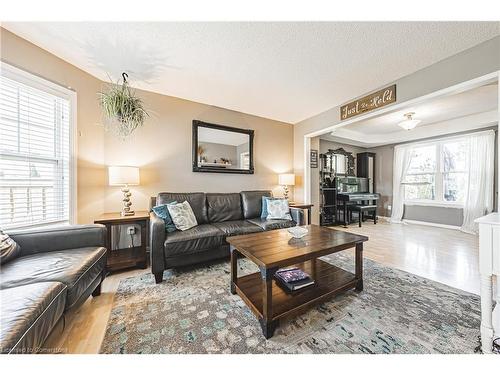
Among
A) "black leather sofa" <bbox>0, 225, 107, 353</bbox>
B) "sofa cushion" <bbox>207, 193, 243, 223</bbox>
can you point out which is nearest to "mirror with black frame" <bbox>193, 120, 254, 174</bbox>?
"sofa cushion" <bbox>207, 193, 243, 223</bbox>

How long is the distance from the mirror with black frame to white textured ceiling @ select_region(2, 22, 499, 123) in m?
0.66

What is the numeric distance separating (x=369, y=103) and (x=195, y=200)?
2.91 m

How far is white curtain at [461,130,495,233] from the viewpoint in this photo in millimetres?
3602

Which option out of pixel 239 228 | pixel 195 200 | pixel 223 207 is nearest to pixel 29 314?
pixel 239 228

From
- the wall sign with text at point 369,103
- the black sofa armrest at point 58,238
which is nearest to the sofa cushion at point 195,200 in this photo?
the black sofa armrest at point 58,238

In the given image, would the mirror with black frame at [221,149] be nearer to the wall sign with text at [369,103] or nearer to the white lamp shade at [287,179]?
the white lamp shade at [287,179]

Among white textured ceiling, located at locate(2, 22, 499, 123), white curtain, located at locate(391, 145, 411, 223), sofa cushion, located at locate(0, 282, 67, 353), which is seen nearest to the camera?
sofa cushion, located at locate(0, 282, 67, 353)

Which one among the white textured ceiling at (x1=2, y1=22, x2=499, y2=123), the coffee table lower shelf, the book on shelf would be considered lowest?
the coffee table lower shelf

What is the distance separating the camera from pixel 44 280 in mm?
1070

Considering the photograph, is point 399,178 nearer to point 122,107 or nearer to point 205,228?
point 205,228

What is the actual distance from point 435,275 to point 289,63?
287 cm

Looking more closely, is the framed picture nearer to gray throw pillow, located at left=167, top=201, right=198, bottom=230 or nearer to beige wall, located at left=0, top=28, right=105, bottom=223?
gray throw pillow, located at left=167, top=201, right=198, bottom=230
